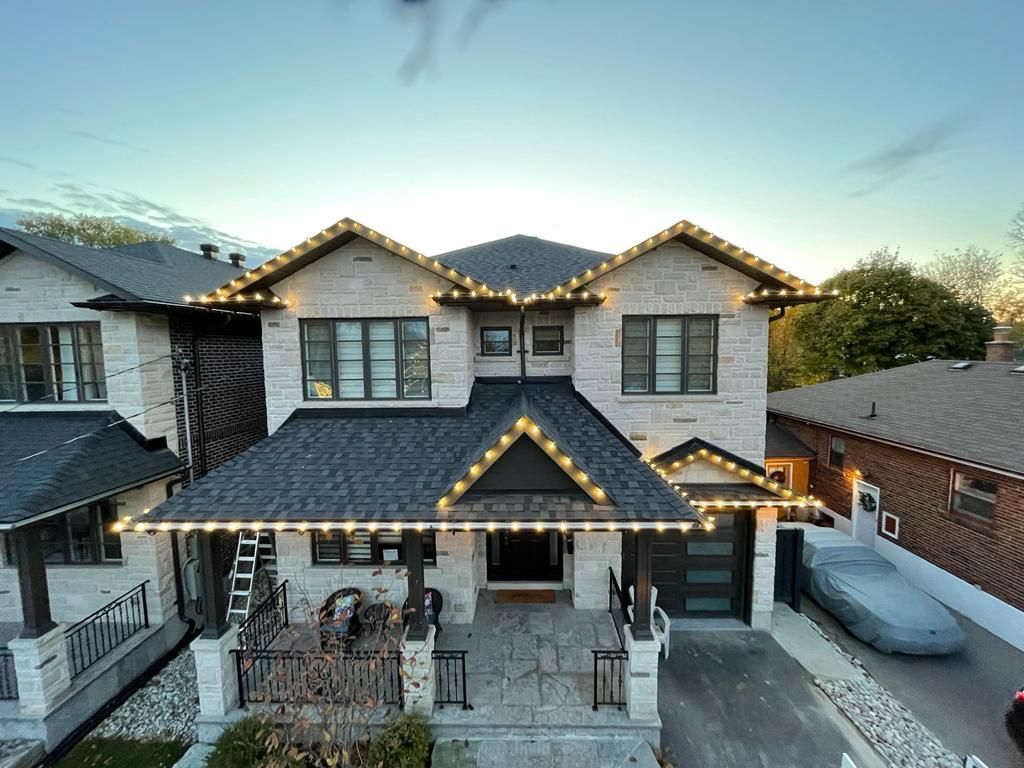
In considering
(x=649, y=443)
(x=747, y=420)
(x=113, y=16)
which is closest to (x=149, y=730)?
(x=649, y=443)

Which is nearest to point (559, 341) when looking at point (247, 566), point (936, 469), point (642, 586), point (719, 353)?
point (719, 353)

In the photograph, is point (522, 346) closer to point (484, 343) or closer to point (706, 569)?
point (484, 343)

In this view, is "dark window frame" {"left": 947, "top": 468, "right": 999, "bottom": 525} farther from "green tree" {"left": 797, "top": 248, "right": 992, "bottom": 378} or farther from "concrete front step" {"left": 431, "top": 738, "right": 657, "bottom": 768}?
"green tree" {"left": 797, "top": 248, "right": 992, "bottom": 378}

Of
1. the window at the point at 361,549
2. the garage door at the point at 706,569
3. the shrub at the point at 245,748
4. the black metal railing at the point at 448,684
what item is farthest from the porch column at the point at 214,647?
the garage door at the point at 706,569

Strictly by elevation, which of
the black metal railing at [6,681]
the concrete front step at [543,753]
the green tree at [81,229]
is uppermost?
the green tree at [81,229]

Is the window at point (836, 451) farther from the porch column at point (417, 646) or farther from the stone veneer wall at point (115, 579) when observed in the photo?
the stone veneer wall at point (115, 579)

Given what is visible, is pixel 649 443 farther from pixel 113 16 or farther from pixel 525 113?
pixel 113 16
